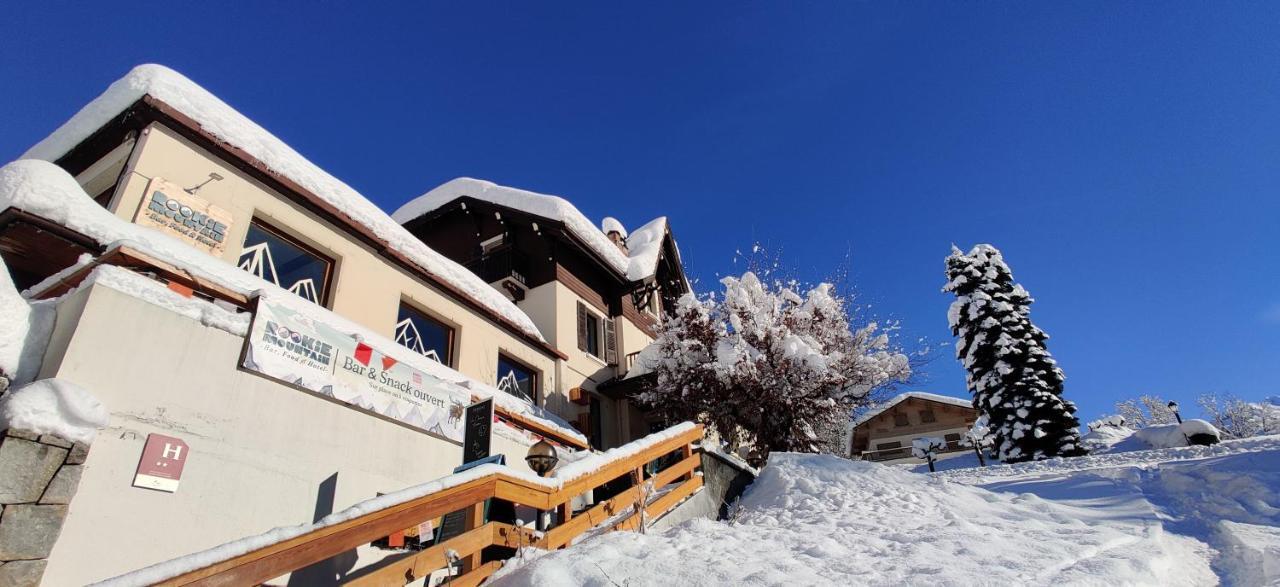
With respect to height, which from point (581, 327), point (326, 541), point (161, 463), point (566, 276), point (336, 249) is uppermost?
point (566, 276)

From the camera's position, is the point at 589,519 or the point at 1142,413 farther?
the point at 1142,413

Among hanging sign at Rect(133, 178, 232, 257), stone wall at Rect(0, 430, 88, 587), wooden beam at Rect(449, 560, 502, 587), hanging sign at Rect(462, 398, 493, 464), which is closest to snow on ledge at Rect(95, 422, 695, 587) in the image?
wooden beam at Rect(449, 560, 502, 587)

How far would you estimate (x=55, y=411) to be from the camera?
4.95 m

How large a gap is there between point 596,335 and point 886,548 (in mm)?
13958

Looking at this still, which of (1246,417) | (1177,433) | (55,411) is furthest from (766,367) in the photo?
(1246,417)

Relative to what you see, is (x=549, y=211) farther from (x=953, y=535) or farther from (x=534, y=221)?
(x=953, y=535)

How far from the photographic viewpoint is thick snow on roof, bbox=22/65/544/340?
8.48 metres

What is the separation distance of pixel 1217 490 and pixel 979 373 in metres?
15.4

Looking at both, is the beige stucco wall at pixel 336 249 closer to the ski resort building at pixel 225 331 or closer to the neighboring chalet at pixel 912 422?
the ski resort building at pixel 225 331

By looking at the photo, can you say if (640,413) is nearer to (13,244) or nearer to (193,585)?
(13,244)

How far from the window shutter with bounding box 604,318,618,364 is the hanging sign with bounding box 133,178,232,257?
11115 mm

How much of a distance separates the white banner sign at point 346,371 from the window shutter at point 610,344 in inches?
333

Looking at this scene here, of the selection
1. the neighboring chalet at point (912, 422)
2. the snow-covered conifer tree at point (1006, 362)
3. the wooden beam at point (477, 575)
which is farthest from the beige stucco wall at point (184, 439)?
the neighboring chalet at point (912, 422)

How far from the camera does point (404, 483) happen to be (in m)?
8.30
